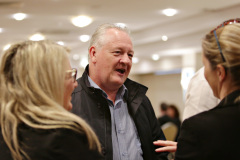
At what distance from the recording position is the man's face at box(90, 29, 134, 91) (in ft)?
7.07

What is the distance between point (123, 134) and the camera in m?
2.02

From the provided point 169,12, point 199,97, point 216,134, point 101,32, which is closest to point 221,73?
point 216,134

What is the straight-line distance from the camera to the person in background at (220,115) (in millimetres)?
1294

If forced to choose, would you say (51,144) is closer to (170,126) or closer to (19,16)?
(170,126)

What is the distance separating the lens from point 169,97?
40.3 ft

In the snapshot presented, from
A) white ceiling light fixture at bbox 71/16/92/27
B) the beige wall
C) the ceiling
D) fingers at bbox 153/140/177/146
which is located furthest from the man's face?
the beige wall

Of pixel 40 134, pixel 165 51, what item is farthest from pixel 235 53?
pixel 165 51

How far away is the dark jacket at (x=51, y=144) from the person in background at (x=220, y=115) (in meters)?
0.46

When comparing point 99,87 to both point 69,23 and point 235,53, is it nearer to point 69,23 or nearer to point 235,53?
point 235,53

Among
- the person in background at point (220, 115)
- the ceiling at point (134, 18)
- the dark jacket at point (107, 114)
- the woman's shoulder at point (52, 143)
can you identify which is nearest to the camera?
the woman's shoulder at point (52, 143)

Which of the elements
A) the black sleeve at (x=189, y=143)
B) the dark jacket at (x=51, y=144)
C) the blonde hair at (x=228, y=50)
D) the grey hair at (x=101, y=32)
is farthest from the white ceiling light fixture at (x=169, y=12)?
the dark jacket at (x=51, y=144)

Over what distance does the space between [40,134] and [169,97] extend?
1130 centimetres

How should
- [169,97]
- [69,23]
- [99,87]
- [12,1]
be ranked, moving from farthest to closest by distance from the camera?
[169,97], [69,23], [12,1], [99,87]

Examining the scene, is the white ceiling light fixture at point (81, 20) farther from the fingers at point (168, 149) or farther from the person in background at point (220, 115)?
the person in background at point (220, 115)
